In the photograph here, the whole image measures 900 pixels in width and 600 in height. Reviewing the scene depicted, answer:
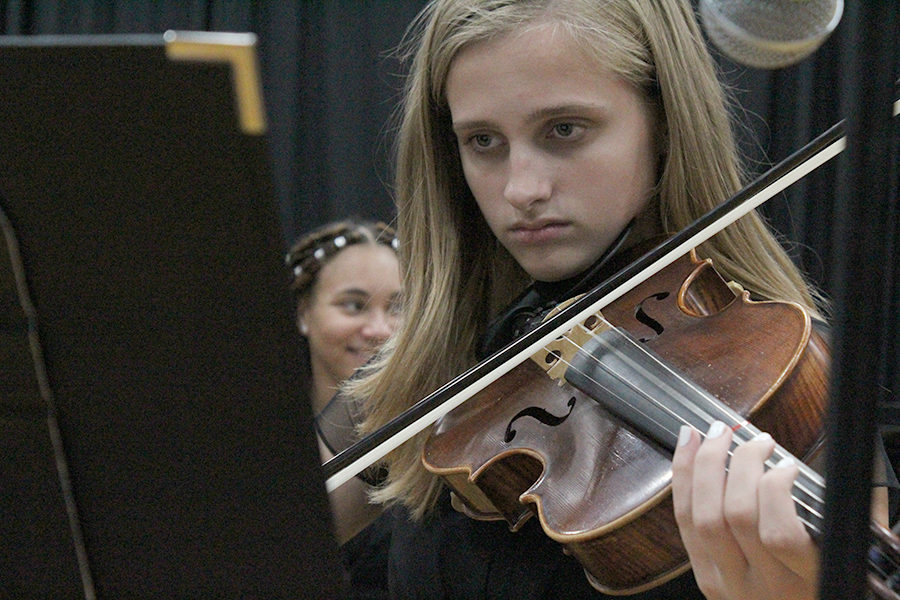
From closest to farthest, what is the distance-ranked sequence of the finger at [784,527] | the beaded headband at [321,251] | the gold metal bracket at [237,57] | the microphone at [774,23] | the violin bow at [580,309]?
the gold metal bracket at [237,57] → the microphone at [774,23] → the finger at [784,527] → the violin bow at [580,309] → the beaded headband at [321,251]

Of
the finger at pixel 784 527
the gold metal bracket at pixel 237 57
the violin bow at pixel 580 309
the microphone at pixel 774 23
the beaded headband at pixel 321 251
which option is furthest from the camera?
the beaded headband at pixel 321 251

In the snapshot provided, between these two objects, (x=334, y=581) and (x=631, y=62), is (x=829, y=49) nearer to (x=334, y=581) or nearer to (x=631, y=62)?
(x=631, y=62)

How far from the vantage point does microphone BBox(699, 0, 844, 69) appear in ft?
1.54

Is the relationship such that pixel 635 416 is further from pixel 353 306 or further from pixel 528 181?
pixel 353 306

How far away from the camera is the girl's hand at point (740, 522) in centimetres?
60

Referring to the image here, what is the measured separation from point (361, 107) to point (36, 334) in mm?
2018

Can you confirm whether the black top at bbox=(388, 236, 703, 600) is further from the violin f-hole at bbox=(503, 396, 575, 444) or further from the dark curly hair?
the dark curly hair

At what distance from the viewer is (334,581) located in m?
0.44

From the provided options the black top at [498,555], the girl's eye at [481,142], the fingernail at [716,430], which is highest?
the girl's eye at [481,142]

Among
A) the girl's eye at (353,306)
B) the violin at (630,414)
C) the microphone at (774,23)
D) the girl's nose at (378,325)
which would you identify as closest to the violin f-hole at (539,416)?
the violin at (630,414)

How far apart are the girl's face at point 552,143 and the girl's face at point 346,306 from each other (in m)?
1.10

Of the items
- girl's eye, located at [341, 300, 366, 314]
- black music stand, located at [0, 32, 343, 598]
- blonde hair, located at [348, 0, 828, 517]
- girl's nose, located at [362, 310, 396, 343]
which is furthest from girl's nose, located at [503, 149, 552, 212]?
girl's eye, located at [341, 300, 366, 314]

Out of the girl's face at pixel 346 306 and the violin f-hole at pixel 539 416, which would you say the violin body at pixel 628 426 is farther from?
the girl's face at pixel 346 306

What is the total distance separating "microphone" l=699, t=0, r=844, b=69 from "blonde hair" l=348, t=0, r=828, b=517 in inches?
13.9
